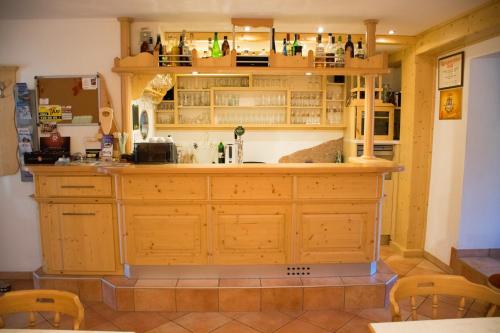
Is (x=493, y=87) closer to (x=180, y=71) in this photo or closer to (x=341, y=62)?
(x=341, y=62)

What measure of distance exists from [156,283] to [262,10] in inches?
100

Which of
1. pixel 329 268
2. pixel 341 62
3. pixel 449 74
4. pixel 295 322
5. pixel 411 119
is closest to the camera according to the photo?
pixel 295 322

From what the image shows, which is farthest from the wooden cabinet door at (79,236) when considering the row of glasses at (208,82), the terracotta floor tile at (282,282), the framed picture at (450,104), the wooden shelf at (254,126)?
the framed picture at (450,104)

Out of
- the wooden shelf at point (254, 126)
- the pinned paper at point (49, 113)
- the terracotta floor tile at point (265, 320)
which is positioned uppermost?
the pinned paper at point (49, 113)

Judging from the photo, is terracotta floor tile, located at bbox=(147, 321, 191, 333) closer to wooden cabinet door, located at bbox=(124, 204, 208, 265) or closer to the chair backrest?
wooden cabinet door, located at bbox=(124, 204, 208, 265)

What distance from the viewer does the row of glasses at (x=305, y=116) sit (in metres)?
5.32

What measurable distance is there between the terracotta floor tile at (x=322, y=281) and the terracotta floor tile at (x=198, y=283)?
75 centimetres

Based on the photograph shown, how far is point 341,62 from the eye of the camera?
134 inches

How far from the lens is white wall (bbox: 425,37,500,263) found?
3.54 meters

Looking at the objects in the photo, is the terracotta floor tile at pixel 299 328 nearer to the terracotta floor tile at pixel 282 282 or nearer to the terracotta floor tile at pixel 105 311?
the terracotta floor tile at pixel 282 282

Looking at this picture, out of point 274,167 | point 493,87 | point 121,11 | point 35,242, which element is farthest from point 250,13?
point 35,242

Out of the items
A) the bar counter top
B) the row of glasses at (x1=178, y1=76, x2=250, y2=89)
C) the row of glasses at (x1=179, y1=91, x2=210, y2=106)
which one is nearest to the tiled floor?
the bar counter top

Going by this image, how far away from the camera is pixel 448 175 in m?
3.84

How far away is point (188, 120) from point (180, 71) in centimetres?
207
